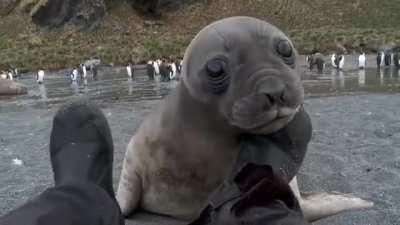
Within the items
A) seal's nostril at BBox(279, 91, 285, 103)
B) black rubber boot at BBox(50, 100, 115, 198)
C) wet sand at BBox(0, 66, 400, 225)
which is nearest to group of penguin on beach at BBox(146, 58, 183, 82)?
wet sand at BBox(0, 66, 400, 225)

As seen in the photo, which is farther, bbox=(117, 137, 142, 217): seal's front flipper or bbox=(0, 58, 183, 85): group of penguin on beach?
bbox=(0, 58, 183, 85): group of penguin on beach

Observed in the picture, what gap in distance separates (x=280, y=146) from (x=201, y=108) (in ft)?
1.33

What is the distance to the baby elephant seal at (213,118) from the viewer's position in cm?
264

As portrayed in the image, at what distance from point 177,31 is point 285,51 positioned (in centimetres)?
4352

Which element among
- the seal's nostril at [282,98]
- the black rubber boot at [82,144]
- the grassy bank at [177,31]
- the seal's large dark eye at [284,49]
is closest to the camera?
the black rubber boot at [82,144]

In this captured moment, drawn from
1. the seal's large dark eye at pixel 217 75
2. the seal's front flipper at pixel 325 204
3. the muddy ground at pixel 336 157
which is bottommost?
the muddy ground at pixel 336 157

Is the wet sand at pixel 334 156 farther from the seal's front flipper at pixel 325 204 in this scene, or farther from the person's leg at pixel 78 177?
the person's leg at pixel 78 177

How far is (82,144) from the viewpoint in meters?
2.67

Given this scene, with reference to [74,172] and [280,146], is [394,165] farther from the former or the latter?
[74,172]

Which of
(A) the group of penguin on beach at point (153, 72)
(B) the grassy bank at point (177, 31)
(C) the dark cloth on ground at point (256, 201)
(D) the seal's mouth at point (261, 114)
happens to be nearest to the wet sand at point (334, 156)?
(D) the seal's mouth at point (261, 114)

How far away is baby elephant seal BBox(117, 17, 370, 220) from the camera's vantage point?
2.64 m

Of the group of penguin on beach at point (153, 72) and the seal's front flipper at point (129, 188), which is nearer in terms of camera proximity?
the seal's front flipper at point (129, 188)

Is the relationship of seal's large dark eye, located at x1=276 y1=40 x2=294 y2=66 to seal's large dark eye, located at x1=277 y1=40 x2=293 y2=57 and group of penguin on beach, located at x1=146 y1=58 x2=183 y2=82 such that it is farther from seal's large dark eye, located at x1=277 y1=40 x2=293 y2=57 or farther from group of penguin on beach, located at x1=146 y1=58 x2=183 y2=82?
group of penguin on beach, located at x1=146 y1=58 x2=183 y2=82

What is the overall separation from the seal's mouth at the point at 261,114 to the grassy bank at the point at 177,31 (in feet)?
104
